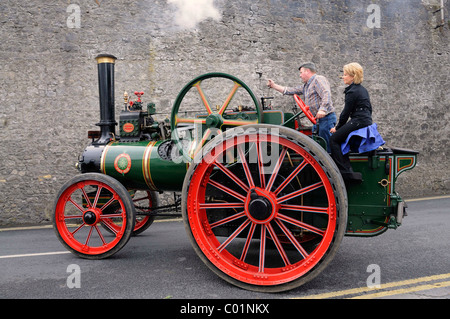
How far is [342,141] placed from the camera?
3.57 m

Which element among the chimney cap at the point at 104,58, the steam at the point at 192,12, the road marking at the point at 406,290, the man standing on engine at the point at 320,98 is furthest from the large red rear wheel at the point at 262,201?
the steam at the point at 192,12

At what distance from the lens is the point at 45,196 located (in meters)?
7.36

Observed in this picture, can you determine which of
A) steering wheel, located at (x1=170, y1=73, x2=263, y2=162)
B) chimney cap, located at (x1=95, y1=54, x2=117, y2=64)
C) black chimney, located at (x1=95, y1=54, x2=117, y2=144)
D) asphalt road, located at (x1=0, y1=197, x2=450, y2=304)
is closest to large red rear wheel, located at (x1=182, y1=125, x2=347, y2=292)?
asphalt road, located at (x1=0, y1=197, x2=450, y2=304)

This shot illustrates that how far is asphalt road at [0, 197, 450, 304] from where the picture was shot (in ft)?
10.6

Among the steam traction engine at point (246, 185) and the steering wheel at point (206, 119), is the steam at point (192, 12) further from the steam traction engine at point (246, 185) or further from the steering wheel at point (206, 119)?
the steering wheel at point (206, 119)

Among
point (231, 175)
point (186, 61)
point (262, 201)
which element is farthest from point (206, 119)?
point (186, 61)

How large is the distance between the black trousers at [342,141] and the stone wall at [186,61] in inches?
199

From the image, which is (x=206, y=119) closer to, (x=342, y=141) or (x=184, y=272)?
(x=342, y=141)

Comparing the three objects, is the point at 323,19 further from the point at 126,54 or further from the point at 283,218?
the point at 283,218

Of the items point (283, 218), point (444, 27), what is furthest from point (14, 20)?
point (444, 27)

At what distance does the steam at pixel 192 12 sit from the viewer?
27.0 ft

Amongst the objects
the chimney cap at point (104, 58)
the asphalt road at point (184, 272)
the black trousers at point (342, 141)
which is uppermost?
the chimney cap at point (104, 58)

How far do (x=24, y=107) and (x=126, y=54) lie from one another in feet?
7.19

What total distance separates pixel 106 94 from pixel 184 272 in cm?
234
